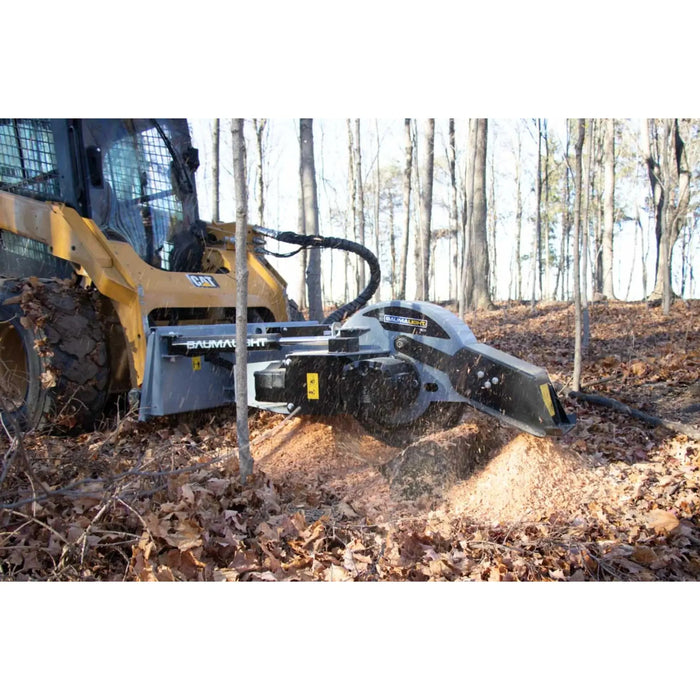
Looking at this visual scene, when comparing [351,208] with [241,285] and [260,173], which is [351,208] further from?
[241,285]

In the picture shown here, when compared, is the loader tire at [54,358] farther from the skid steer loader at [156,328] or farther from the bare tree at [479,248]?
the bare tree at [479,248]

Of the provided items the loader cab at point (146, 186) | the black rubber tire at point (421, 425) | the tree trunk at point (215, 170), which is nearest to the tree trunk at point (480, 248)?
the tree trunk at point (215, 170)

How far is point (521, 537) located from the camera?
120 inches

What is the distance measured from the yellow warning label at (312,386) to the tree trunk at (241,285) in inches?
22.9

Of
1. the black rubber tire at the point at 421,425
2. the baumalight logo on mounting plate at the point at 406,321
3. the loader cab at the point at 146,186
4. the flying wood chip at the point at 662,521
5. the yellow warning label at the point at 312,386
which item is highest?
the loader cab at the point at 146,186

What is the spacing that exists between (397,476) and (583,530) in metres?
1.11

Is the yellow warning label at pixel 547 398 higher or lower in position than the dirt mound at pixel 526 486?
higher

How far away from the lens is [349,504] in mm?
3500

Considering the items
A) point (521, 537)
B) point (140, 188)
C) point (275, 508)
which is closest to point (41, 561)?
point (275, 508)

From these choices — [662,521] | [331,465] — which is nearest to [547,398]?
[662,521]

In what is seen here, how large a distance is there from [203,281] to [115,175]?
1146mm

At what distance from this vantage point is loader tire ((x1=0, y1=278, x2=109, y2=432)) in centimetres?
458

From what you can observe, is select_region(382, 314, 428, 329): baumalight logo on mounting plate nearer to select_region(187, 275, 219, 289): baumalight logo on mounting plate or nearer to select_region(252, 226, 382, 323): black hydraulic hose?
select_region(252, 226, 382, 323): black hydraulic hose

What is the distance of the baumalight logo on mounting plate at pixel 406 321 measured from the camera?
4.16m
